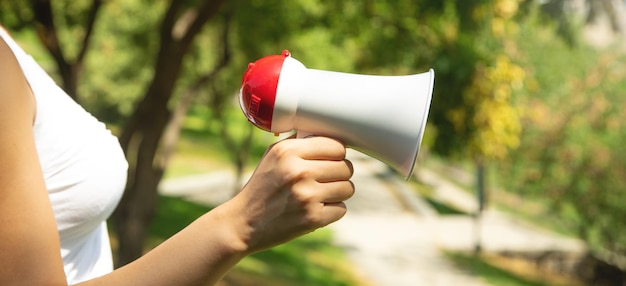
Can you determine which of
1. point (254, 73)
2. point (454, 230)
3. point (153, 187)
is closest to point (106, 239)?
point (254, 73)

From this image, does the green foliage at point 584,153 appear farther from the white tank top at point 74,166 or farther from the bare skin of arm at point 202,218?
the bare skin of arm at point 202,218

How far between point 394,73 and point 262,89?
36.1 feet

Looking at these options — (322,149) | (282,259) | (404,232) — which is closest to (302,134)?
(322,149)

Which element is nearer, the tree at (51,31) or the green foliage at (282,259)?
the tree at (51,31)

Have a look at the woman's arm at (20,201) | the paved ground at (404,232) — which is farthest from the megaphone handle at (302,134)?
the paved ground at (404,232)

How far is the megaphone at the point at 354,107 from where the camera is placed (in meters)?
0.91

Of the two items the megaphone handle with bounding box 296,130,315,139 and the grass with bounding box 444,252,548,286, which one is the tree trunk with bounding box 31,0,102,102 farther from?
the grass with bounding box 444,252,548,286

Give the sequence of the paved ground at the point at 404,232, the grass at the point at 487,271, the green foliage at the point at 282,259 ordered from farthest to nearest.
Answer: the grass at the point at 487,271
the paved ground at the point at 404,232
the green foliage at the point at 282,259

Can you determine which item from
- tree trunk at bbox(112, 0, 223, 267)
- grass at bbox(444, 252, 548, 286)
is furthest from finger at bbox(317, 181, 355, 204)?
grass at bbox(444, 252, 548, 286)

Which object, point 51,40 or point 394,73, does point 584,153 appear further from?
point 51,40

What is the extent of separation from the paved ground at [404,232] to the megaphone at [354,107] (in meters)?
12.2

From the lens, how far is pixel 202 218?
0.91 metres

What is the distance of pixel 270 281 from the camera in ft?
34.9

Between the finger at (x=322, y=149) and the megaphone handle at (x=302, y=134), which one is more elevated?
the megaphone handle at (x=302, y=134)
